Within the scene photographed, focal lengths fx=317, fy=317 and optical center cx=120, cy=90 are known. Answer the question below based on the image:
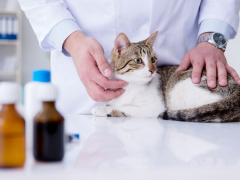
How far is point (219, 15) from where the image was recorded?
1278 mm

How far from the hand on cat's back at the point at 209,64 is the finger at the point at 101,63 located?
1.16 feet

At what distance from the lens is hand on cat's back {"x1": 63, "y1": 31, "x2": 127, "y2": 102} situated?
3.19 feet

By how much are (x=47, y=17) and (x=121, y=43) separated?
0.29 metres

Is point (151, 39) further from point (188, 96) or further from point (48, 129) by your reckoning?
point (48, 129)

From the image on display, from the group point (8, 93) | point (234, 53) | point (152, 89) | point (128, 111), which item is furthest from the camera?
point (234, 53)

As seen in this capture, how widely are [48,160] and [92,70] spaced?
1.92ft

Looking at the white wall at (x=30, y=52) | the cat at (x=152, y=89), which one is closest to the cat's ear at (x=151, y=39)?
the cat at (x=152, y=89)

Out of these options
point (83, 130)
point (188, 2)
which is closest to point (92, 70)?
point (83, 130)

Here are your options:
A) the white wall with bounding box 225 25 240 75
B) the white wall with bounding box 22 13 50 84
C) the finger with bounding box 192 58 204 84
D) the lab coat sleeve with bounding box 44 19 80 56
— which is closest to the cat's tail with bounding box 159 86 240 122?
the finger with bounding box 192 58 204 84

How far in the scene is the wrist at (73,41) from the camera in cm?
106

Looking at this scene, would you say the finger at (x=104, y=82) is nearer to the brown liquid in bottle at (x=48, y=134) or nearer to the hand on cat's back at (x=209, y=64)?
the hand on cat's back at (x=209, y=64)

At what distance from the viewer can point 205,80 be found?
47.2 inches

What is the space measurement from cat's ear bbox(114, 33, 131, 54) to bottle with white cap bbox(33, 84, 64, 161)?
754 millimetres

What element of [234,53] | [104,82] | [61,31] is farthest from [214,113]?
[234,53]
